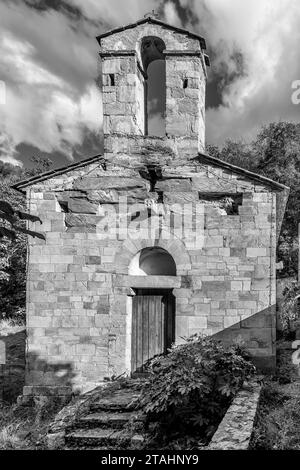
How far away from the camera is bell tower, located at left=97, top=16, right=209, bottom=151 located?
8.59m

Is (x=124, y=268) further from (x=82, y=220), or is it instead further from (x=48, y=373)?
(x=48, y=373)

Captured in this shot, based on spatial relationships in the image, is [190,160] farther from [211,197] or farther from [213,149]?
[213,149]

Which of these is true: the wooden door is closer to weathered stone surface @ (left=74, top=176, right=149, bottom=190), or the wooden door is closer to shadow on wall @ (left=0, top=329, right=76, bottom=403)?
shadow on wall @ (left=0, top=329, right=76, bottom=403)

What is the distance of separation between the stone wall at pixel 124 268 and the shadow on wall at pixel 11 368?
1.26 metres

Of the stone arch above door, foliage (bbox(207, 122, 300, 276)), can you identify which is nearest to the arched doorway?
the stone arch above door

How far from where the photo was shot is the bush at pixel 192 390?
5.61 m

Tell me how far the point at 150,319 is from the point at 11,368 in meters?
4.25

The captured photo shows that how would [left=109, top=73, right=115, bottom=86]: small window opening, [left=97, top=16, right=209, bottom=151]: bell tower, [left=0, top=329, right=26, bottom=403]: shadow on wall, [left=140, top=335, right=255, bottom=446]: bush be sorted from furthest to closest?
[left=0, top=329, right=26, bottom=403]: shadow on wall → [left=109, top=73, right=115, bottom=86]: small window opening → [left=97, top=16, right=209, bottom=151]: bell tower → [left=140, top=335, right=255, bottom=446]: bush

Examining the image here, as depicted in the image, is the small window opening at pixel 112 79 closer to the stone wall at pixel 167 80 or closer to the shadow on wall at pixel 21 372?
the stone wall at pixel 167 80

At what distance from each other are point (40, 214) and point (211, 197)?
3.59 metres

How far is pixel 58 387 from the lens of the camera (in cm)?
827

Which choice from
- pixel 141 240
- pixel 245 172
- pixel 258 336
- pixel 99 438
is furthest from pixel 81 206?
pixel 99 438

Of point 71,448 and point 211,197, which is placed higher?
point 211,197

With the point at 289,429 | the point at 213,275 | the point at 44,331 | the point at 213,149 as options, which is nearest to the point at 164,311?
the point at 213,275
